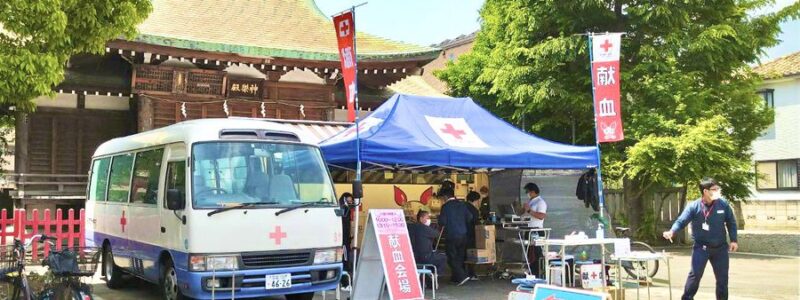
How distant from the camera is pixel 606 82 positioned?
451 inches

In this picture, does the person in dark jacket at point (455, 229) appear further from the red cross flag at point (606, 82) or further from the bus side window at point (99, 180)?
the bus side window at point (99, 180)

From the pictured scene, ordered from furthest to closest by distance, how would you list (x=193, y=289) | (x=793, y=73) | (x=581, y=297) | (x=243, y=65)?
(x=793, y=73) < (x=243, y=65) < (x=193, y=289) < (x=581, y=297)

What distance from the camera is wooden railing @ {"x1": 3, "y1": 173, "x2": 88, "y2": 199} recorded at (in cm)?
1457

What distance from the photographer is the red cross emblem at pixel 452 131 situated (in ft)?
35.3

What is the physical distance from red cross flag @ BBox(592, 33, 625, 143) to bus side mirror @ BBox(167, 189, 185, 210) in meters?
7.01

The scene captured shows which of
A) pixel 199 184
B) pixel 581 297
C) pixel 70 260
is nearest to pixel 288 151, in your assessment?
pixel 199 184

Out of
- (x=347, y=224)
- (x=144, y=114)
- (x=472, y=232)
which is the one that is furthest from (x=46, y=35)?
(x=144, y=114)

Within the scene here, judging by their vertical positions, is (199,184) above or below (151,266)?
above

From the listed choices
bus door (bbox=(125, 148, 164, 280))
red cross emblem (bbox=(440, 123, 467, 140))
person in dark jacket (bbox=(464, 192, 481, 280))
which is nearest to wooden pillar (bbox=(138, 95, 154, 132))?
bus door (bbox=(125, 148, 164, 280))

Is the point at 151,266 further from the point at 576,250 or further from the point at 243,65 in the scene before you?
the point at 243,65

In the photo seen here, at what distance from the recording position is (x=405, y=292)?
26.6ft

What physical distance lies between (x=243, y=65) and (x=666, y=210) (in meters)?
13.5

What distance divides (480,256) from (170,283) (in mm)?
5227

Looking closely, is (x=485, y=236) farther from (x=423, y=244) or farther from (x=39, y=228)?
(x=39, y=228)
